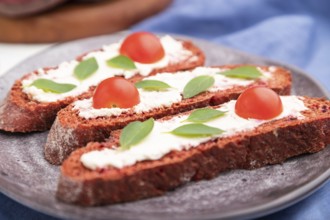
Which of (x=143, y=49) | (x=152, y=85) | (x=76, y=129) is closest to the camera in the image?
(x=76, y=129)

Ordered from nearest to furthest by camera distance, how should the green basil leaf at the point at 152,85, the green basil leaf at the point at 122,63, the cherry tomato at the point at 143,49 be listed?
the green basil leaf at the point at 152,85
the green basil leaf at the point at 122,63
the cherry tomato at the point at 143,49

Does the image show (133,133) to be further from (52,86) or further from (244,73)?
(244,73)

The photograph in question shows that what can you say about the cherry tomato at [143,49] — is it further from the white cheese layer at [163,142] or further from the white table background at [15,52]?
the white table background at [15,52]

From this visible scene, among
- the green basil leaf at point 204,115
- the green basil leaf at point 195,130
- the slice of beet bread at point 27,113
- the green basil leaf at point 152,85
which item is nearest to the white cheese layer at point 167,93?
the green basil leaf at point 152,85

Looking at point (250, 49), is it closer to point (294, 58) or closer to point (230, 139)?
point (294, 58)

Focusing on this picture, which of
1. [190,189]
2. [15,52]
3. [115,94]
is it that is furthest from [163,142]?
[15,52]

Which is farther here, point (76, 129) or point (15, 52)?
point (15, 52)
